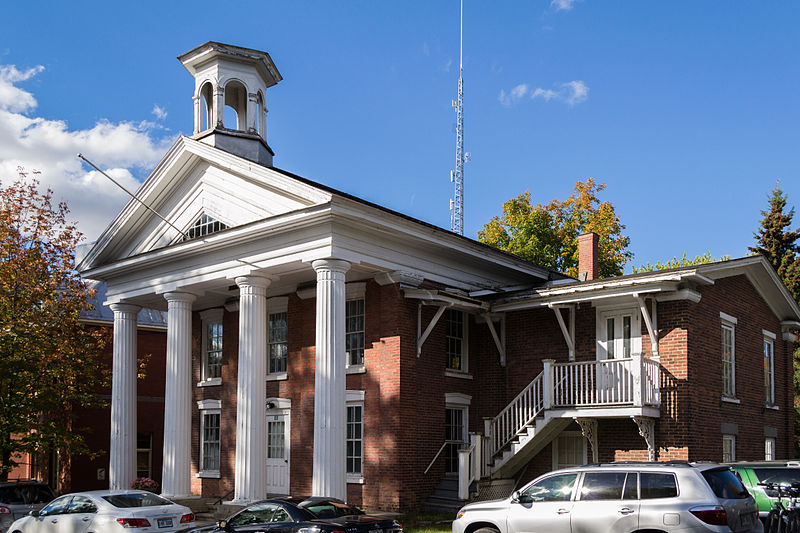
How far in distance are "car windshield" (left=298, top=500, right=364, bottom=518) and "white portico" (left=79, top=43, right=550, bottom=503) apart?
5.64 m

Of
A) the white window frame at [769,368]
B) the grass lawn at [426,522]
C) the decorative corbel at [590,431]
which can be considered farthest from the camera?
the white window frame at [769,368]

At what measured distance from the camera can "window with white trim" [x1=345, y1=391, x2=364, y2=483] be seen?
22781 millimetres

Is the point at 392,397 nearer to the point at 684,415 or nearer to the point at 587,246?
the point at 684,415

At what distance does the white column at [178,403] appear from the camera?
24094mm

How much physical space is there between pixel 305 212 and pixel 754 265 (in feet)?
40.8

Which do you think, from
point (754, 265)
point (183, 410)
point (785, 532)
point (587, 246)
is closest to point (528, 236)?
point (587, 246)

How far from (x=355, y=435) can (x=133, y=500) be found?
297 inches

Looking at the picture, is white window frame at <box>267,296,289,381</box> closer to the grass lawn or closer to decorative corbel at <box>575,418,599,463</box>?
the grass lawn

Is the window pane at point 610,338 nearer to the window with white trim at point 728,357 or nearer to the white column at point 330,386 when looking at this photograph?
the window with white trim at point 728,357

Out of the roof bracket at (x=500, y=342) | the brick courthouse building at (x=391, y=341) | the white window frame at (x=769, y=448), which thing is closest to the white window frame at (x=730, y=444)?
the brick courthouse building at (x=391, y=341)

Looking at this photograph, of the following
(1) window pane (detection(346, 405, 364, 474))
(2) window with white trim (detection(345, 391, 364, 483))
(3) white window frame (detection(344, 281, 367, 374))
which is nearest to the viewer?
(2) window with white trim (detection(345, 391, 364, 483))

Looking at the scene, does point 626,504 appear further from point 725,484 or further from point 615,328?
point 615,328

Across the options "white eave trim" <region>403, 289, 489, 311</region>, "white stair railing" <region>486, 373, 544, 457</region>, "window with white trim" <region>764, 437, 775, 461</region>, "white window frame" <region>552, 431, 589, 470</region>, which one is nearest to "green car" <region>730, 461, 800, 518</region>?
"white stair railing" <region>486, 373, 544, 457</region>

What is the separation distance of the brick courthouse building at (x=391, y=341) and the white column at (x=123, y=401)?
0.20 ft
